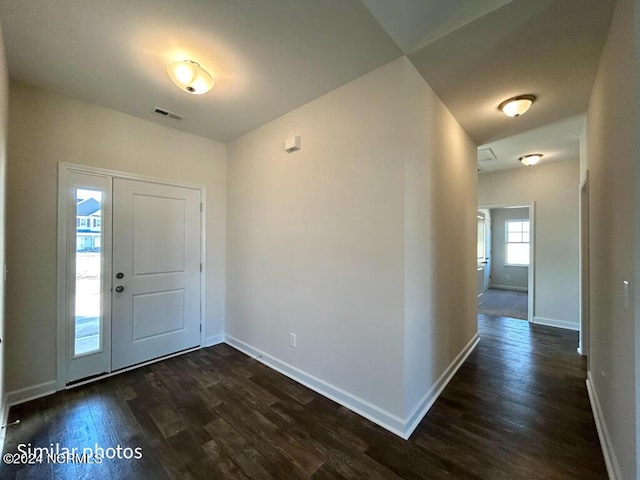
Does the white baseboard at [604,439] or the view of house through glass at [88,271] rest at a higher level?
the view of house through glass at [88,271]

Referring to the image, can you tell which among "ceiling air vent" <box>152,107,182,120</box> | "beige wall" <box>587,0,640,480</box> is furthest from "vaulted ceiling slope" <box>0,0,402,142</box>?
"beige wall" <box>587,0,640,480</box>

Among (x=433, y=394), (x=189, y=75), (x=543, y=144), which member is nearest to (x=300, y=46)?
(x=189, y=75)

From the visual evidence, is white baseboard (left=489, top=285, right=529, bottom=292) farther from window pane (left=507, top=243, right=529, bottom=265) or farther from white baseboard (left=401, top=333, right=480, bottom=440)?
white baseboard (left=401, top=333, right=480, bottom=440)

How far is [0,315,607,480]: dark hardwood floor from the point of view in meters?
1.64

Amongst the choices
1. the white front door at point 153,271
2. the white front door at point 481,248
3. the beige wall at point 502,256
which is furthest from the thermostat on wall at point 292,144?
the beige wall at point 502,256

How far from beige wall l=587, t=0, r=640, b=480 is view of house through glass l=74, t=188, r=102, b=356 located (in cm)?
406

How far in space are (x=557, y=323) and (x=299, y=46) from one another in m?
5.68

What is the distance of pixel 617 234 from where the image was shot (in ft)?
5.09

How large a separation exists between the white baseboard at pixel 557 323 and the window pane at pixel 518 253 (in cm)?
414

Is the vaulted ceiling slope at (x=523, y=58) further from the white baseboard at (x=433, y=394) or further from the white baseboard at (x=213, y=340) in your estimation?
the white baseboard at (x=213, y=340)

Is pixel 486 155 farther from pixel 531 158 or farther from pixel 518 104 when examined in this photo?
pixel 518 104

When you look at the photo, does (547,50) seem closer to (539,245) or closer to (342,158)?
(342,158)

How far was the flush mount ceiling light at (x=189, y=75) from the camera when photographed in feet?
6.49

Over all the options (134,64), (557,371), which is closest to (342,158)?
(134,64)
